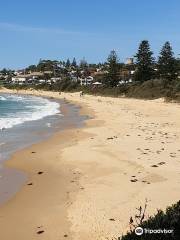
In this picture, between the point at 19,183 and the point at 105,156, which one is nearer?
the point at 19,183

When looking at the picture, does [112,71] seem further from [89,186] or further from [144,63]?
[89,186]

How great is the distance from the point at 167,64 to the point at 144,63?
6.75 metres

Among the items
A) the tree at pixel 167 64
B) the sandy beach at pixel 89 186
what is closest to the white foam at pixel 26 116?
the sandy beach at pixel 89 186

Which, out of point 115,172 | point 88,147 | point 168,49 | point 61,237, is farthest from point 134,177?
point 168,49

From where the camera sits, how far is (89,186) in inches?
504

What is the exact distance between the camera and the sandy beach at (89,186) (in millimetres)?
9422

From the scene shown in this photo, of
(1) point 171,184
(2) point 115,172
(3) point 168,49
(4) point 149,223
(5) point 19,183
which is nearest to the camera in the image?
(4) point 149,223

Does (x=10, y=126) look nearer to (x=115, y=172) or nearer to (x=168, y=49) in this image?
(x=115, y=172)

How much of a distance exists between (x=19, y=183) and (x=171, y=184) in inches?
177

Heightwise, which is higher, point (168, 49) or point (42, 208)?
point (168, 49)

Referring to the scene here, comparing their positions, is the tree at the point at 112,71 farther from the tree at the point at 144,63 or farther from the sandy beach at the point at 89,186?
the sandy beach at the point at 89,186

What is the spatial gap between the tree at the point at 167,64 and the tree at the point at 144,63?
336 centimetres

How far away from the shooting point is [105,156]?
17.7m

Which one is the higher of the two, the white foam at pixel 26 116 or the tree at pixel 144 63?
the tree at pixel 144 63
